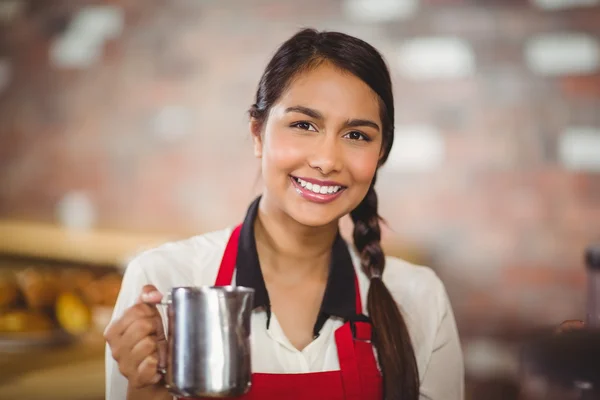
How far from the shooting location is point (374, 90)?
1.46 metres

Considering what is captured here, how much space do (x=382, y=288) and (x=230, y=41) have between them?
1.89 meters

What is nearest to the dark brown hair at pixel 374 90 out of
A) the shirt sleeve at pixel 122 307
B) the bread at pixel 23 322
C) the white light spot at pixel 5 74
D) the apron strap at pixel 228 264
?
the apron strap at pixel 228 264

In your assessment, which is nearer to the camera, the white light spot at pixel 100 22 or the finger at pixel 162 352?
the finger at pixel 162 352

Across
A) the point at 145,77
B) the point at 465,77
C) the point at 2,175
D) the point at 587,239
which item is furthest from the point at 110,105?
the point at 587,239

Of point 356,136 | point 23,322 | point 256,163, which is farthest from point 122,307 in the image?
point 256,163

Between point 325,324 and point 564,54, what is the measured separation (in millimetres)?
1812

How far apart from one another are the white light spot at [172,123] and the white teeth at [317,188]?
187 cm

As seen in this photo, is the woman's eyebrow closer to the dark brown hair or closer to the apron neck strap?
the dark brown hair

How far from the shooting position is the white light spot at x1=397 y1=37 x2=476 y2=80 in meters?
2.93

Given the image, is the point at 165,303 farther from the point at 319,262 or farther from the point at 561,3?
the point at 561,3

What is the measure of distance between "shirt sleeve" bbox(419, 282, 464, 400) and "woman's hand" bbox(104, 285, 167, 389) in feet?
2.05

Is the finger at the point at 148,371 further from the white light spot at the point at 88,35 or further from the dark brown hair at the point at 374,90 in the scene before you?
the white light spot at the point at 88,35

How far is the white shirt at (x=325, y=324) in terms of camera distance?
4.71 ft

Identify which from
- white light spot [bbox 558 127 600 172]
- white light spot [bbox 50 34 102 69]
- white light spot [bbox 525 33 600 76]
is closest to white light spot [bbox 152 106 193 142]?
white light spot [bbox 50 34 102 69]
